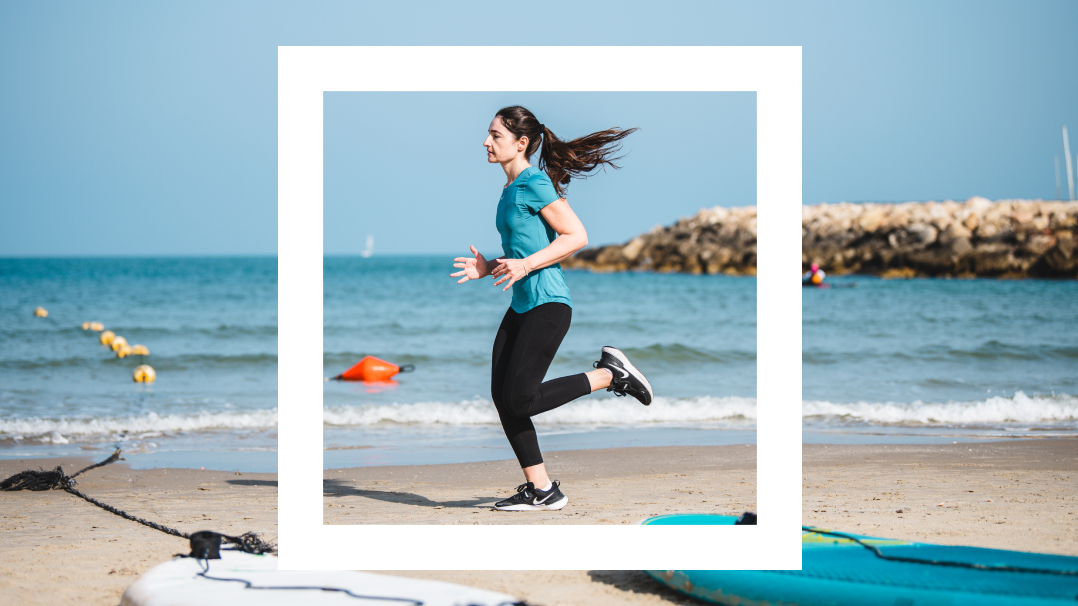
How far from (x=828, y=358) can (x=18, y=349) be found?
14.1 metres

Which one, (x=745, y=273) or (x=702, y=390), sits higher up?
(x=745, y=273)

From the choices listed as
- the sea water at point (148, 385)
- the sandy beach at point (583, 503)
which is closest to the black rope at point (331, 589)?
the sandy beach at point (583, 503)

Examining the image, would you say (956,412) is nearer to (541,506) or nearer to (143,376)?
(541,506)

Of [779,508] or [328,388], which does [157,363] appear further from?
[779,508]

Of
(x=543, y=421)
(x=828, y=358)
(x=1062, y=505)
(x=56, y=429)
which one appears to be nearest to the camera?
(x=1062, y=505)

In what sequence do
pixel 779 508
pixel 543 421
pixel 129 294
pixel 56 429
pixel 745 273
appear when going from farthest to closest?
pixel 745 273, pixel 129 294, pixel 543 421, pixel 56 429, pixel 779 508

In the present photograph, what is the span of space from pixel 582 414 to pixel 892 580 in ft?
19.2

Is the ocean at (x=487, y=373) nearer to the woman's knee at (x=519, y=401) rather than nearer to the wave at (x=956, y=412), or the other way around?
the wave at (x=956, y=412)

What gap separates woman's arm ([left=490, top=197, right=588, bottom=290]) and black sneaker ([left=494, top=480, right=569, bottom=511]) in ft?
3.67

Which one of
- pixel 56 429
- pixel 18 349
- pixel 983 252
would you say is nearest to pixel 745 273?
pixel 983 252

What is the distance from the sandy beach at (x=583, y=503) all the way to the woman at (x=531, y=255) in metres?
0.62

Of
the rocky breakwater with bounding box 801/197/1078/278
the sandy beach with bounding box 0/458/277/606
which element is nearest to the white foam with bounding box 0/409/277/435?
the sandy beach with bounding box 0/458/277/606

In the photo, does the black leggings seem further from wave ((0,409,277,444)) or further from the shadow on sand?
wave ((0,409,277,444))

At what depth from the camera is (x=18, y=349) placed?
14.0 m
